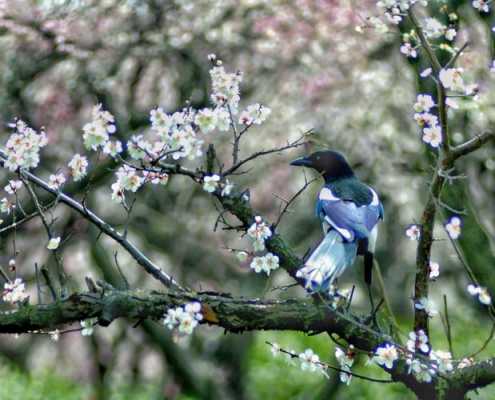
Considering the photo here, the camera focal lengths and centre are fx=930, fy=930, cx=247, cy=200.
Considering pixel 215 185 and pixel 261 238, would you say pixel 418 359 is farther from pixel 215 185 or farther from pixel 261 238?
pixel 215 185

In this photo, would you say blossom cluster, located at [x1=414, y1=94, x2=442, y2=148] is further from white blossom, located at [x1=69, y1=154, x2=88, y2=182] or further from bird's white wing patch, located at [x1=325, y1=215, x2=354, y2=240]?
white blossom, located at [x1=69, y1=154, x2=88, y2=182]

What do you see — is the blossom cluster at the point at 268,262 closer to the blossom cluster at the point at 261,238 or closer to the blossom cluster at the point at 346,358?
the blossom cluster at the point at 261,238

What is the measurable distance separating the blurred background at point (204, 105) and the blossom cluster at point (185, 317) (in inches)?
132

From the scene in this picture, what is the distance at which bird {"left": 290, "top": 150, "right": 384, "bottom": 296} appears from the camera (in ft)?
10.3

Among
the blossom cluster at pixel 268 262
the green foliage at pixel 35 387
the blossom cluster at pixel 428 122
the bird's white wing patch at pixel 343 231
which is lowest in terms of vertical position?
the green foliage at pixel 35 387

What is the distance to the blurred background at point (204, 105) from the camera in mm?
6957

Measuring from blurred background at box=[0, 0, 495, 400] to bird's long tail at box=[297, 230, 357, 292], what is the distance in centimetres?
248

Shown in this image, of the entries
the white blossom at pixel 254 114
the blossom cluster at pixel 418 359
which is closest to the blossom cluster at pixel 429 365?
the blossom cluster at pixel 418 359

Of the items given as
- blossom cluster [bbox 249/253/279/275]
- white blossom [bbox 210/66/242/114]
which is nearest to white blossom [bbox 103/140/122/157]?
white blossom [bbox 210/66/242/114]

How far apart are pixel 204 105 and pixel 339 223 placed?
129 inches

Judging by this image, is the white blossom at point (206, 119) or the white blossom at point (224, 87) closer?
the white blossom at point (206, 119)

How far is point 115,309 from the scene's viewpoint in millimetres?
2871

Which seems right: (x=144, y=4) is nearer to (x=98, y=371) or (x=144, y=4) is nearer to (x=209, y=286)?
(x=209, y=286)

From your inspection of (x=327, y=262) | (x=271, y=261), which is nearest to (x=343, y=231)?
(x=327, y=262)
